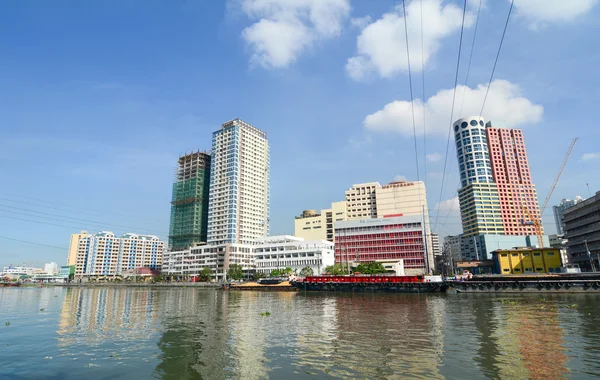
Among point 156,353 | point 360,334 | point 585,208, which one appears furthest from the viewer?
point 585,208

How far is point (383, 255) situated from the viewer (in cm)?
15650

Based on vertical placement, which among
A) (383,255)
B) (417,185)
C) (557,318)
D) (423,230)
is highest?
(417,185)

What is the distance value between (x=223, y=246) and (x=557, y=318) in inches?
6449

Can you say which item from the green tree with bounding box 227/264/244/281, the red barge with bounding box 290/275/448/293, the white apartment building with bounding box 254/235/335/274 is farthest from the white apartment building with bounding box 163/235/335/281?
the red barge with bounding box 290/275/448/293

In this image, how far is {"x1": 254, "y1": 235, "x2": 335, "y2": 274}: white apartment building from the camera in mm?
161750

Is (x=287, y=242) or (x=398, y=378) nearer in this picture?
(x=398, y=378)

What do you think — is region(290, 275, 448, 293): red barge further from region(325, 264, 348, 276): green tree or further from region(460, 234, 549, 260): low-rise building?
region(460, 234, 549, 260): low-rise building

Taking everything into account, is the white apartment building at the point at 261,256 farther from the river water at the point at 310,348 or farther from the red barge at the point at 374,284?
the river water at the point at 310,348

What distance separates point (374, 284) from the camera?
93500mm

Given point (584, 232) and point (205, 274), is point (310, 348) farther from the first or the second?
point (205, 274)

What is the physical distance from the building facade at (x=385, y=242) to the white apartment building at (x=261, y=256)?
9.59 metres

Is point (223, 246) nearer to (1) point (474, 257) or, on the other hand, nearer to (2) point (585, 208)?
(1) point (474, 257)

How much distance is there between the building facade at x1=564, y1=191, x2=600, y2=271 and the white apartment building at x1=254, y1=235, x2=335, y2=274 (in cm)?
9635

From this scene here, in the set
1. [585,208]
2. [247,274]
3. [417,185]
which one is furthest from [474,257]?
[247,274]
